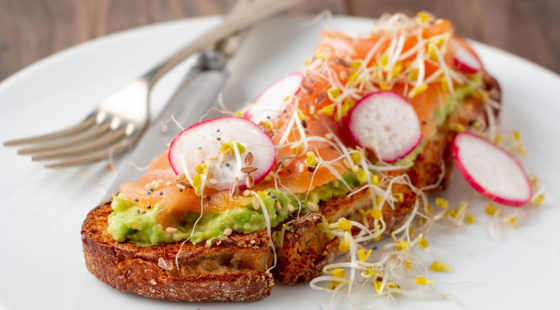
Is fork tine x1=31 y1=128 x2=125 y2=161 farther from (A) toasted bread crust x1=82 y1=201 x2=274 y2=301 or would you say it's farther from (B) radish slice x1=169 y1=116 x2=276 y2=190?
(B) radish slice x1=169 y1=116 x2=276 y2=190

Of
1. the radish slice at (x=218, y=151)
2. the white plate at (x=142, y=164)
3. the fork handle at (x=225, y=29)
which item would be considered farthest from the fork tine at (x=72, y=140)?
the radish slice at (x=218, y=151)

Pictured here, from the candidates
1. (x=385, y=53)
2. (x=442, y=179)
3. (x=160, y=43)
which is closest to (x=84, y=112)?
(x=160, y=43)


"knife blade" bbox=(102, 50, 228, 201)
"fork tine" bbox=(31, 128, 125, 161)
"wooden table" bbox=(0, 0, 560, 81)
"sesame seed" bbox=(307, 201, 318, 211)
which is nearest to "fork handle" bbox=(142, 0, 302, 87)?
"knife blade" bbox=(102, 50, 228, 201)

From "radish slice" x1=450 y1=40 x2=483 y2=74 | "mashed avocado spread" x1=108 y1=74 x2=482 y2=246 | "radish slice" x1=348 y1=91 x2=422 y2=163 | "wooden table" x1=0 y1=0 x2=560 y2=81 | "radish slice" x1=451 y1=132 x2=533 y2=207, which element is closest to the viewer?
"mashed avocado spread" x1=108 y1=74 x2=482 y2=246

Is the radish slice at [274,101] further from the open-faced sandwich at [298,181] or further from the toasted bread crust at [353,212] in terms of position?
the toasted bread crust at [353,212]

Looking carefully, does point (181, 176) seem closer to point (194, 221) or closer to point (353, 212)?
point (194, 221)

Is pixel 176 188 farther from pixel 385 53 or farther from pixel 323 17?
pixel 323 17

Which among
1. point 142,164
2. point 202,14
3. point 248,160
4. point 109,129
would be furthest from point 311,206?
point 202,14
